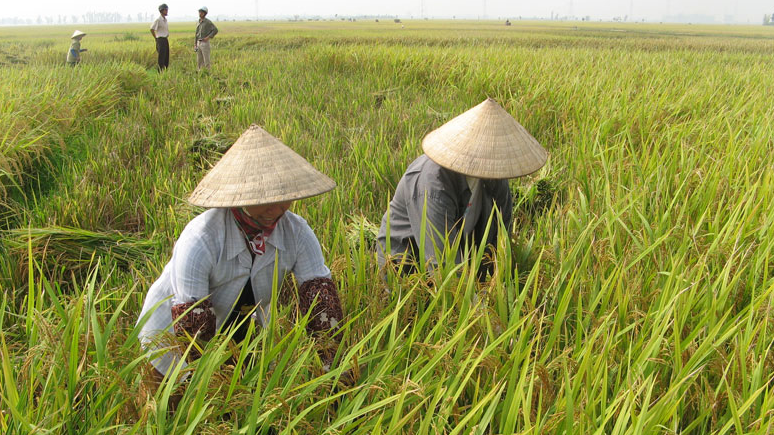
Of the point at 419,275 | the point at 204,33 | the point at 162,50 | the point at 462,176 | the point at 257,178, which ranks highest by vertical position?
the point at 204,33

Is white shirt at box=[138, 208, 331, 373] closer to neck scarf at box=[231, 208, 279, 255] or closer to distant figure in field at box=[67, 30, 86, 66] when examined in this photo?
neck scarf at box=[231, 208, 279, 255]

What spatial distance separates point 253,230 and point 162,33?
845 cm

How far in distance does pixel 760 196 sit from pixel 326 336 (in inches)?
69.7

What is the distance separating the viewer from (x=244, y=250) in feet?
4.20

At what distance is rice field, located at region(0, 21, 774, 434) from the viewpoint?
950 mm

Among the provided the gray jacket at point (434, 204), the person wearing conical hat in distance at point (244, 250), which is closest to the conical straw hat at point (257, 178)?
the person wearing conical hat in distance at point (244, 250)

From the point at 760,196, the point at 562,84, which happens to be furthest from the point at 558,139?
the point at 760,196

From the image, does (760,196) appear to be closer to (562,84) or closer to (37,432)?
(37,432)

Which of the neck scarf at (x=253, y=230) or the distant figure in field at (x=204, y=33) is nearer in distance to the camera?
the neck scarf at (x=253, y=230)

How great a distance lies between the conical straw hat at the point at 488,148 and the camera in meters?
1.58

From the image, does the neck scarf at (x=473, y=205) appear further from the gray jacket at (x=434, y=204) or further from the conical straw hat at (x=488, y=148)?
the conical straw hat at (x=488, y=148)

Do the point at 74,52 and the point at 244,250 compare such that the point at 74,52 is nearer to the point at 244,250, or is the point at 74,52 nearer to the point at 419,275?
the point at 244,250

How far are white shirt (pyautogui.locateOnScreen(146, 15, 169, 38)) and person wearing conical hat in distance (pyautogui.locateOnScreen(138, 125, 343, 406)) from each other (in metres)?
8.12

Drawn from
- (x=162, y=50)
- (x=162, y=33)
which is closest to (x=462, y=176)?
(x=162, y=33)
